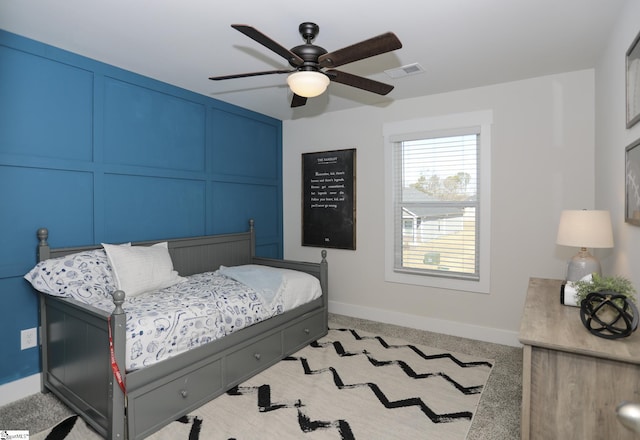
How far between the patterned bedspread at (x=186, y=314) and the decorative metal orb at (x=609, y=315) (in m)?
2.05

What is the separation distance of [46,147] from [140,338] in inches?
63.4

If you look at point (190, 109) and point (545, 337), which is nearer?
point (545, 337)

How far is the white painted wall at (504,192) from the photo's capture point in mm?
3049

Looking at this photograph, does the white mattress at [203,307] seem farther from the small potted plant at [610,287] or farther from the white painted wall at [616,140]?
the white painted wall at [616,140]

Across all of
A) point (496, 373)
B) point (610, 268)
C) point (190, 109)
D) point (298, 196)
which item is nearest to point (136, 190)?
point (190, 109)

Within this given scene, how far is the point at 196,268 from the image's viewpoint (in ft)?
11.5

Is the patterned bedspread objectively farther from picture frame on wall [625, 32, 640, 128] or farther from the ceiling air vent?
picture frame on wall [625, 32, 640, 128]

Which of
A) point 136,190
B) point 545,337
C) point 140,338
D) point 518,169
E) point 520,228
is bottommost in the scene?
point 140,338

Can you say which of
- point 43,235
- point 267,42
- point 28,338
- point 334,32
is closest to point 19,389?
point 28,338

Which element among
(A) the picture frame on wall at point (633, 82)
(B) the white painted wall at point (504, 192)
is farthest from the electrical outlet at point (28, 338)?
(A) the picture frame on wall at point (633, 82)

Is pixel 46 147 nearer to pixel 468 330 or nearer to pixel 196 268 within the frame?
pixel 196 268

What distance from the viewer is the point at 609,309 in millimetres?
1729

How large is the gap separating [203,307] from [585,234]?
2.48 metres

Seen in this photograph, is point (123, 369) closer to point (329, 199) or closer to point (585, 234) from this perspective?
point (585, 234)
